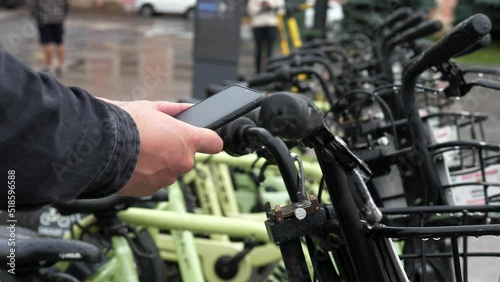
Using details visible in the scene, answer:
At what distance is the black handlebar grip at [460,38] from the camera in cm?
197

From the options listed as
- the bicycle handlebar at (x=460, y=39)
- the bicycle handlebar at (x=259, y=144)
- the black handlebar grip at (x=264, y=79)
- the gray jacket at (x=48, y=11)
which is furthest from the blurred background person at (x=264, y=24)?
the bicycle handlebar at (x=259, y=144)

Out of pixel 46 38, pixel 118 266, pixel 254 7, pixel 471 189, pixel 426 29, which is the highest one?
pixel 426 29

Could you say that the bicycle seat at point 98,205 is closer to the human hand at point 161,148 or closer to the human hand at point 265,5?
the human hand at point 161,148

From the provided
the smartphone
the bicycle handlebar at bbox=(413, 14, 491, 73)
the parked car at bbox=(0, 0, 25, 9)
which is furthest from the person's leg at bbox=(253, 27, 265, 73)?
the parked car at bbox=(0, 0, 25, 9)

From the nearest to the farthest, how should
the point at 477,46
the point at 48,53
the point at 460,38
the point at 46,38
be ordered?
the point at 460,38 → the point at 477,46 → the point at 46,38 → the point at 48,53

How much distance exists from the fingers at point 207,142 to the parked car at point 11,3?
24.3m

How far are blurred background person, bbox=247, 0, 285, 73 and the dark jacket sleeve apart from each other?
8268 millimetres

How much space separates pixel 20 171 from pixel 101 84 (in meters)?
9.35

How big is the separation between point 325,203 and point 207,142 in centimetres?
102

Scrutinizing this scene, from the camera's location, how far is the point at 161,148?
1.29m

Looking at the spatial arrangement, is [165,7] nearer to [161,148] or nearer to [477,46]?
[477,46]

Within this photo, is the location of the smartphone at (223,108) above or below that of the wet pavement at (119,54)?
above

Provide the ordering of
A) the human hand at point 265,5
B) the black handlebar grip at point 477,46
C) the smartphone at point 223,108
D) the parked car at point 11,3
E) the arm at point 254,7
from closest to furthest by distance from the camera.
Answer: the smartphone at point 223,108 → the black handlebar grip at point 477,46 → the human hand at point 265,5 → the arm at point 254,7 → the parked car at point 11,3

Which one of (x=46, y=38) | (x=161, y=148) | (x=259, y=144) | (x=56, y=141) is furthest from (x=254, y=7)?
(x=56, y=141)
